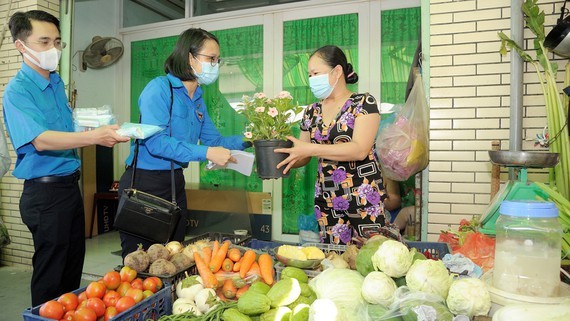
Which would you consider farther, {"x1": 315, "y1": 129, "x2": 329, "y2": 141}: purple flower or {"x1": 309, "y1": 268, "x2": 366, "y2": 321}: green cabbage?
{"x1": 315, "y1": 129, "x2": 329, "y2": 141}: purple flower

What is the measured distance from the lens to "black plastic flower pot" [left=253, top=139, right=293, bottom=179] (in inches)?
86.6

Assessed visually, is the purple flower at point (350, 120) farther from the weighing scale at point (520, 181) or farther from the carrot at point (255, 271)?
the carrot at point (255, 271)

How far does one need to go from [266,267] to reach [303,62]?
4.16 metres

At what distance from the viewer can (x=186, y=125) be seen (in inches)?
103

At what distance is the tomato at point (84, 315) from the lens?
1423 mm

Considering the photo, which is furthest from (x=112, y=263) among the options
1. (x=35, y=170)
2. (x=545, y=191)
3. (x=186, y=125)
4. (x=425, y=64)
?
(x=545, y=191)

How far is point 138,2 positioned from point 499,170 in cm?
642

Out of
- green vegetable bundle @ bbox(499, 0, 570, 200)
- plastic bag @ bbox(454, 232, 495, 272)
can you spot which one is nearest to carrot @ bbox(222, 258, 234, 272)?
plastic bag @ bbox(454, 232, 495, 272)

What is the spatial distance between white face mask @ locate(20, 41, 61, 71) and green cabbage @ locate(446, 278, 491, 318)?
2590 millimetres

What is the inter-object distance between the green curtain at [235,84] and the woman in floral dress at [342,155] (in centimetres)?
328

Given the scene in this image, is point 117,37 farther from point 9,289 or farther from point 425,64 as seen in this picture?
point 425,64

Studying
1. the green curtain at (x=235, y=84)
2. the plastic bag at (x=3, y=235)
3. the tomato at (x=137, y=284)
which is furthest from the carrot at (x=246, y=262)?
the green curtain at (x=235, y=84)

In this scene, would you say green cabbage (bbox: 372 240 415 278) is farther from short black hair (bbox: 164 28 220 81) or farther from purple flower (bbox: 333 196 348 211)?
short black hair (bbox: 164 28 220 81)

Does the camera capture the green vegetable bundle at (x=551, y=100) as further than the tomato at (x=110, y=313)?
Yes
